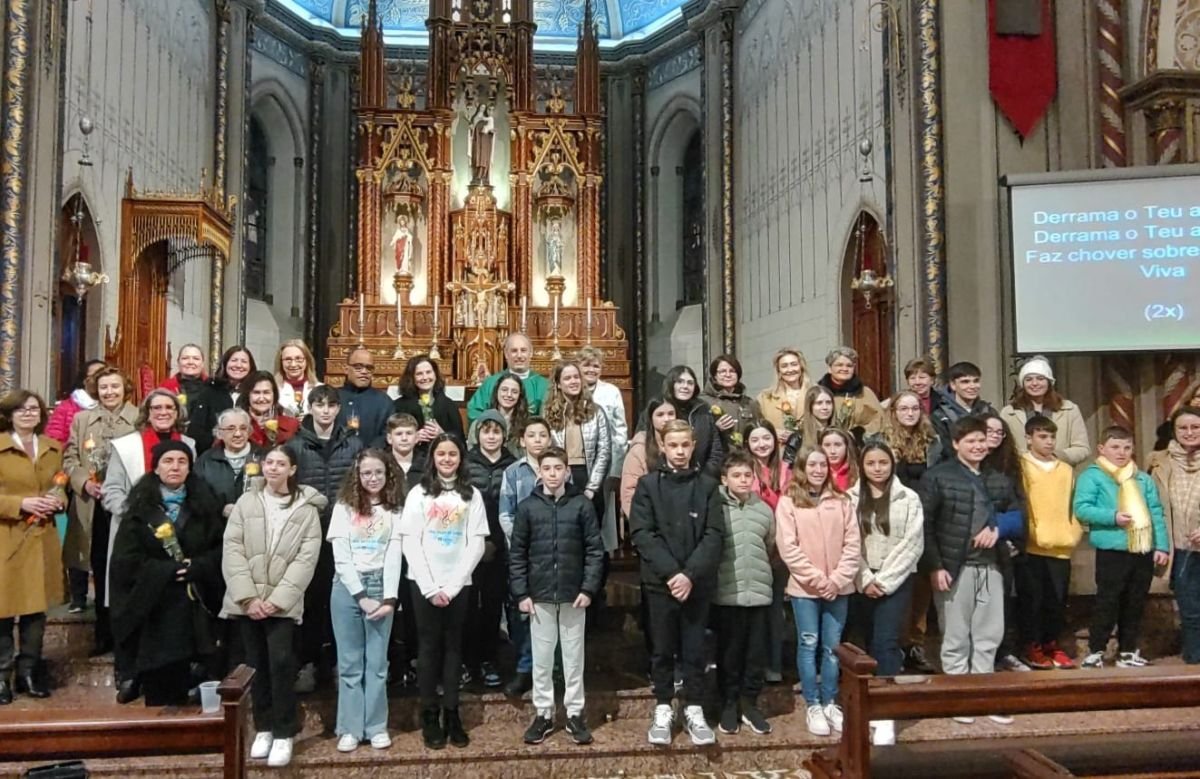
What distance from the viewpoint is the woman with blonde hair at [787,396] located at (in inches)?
206

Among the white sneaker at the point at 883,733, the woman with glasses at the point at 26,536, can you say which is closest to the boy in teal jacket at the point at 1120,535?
the white sneaker at the point at 883,733

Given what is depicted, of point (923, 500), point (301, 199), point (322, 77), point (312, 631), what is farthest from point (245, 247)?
point (923, 500)

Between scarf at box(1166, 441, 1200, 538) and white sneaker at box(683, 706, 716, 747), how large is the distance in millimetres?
2700

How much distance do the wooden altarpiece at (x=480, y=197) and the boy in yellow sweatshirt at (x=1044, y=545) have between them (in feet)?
21.1

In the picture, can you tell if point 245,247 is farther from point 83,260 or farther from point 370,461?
point 370,461

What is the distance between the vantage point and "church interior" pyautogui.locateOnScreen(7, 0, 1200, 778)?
170 inches

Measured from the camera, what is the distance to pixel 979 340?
22.5 feet

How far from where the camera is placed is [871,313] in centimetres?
855

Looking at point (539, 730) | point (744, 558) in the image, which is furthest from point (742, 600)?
point (539, 730)

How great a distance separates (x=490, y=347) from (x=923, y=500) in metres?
6.98

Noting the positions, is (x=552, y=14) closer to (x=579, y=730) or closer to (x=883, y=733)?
(x=579, y=730)

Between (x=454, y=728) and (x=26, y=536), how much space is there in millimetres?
2092

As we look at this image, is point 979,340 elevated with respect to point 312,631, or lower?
elevated

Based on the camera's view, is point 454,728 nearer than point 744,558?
Yes
